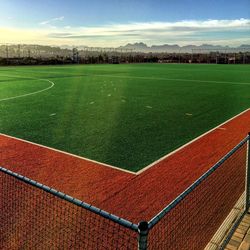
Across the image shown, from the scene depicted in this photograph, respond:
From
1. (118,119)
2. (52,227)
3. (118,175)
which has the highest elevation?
(118,119)

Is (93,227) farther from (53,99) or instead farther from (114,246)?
(53,99)

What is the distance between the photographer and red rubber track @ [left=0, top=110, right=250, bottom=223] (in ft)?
20.4

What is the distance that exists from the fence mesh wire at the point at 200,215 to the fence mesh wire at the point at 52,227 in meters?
0.56

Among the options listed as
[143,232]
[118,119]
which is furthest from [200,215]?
[118,119]

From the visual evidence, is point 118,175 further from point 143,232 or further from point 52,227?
point 143,232

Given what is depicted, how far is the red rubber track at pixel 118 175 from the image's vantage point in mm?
6227

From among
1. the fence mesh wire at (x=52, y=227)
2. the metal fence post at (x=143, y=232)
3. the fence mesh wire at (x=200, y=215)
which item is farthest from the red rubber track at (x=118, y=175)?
the metal fence post at (x=143, y=232)

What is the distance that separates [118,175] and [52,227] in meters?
2.46

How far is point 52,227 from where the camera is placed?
5.35m

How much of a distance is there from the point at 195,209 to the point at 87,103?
1260 centimetres

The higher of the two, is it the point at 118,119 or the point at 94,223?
the point at 118,119

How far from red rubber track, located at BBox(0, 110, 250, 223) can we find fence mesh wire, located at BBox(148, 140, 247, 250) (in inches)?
15.1

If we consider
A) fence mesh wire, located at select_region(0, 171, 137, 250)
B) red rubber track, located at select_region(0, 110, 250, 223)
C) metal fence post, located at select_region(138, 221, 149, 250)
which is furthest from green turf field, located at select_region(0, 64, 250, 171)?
metal fence post, located at select_region(138, 221, 149, 250)

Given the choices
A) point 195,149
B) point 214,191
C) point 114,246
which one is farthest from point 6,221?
point 195,149
